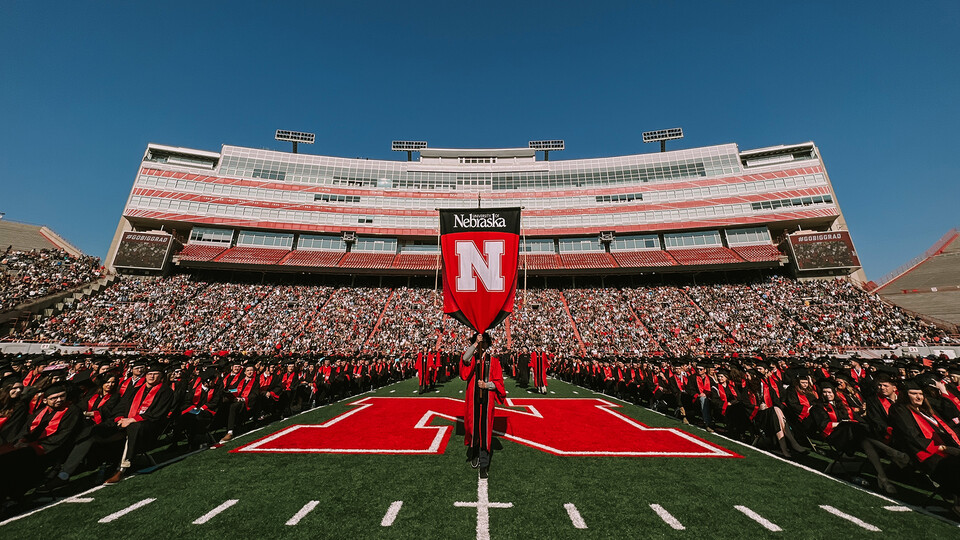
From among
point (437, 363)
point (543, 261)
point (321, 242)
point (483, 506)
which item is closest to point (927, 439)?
Answer: point (483, 506)

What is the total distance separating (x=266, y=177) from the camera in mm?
45094

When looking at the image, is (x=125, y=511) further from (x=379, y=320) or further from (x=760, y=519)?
(x=379, y=320)

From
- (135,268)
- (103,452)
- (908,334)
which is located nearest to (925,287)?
(908,334)

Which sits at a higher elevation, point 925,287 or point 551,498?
point 925,287

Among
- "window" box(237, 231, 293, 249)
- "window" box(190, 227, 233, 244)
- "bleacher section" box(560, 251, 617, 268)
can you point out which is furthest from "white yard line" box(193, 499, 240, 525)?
"window" box(190, 227, 233, 244)

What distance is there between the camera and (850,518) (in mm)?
4125

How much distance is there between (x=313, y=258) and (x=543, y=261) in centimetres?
2676

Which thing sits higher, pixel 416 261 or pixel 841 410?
pixel 416 261

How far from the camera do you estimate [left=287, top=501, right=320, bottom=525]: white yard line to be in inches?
152

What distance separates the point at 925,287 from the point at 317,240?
7018 cm

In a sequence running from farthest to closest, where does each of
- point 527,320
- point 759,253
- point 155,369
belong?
point 759,253 → point 527,320 → point 155,369

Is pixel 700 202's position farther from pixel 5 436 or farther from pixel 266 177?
pixel 266 177

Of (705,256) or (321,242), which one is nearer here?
(705,256)

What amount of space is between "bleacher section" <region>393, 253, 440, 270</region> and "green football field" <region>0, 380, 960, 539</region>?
3253 cm
